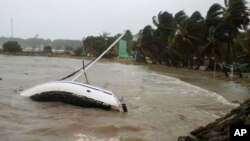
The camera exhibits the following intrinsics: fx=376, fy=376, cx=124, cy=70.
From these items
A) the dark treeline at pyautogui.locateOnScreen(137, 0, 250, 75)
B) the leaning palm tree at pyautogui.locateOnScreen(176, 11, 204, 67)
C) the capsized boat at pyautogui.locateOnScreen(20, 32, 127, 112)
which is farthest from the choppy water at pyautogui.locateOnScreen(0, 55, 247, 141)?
the leaning palm tree at pyautogui.locateOnScreen(176, 11, 204, 67)

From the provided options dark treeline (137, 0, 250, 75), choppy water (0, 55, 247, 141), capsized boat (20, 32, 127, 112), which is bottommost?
choppy water (0, 55, 247, 141)

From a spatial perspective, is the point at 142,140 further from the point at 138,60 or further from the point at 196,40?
the point at 138,60

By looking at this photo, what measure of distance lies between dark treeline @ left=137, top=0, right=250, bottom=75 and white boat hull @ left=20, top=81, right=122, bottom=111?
2161cm

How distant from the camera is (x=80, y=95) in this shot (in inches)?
520

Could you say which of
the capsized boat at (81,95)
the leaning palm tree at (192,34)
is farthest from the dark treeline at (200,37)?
the capsized boat at (81,95)

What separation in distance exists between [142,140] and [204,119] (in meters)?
4.21

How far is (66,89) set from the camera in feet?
43.9

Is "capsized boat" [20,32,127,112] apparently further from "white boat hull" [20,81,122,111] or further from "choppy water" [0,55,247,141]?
"choppy water" [0,55,247,141]

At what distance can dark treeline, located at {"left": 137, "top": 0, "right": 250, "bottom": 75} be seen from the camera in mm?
35531

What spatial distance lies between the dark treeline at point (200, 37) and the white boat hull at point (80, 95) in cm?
2161

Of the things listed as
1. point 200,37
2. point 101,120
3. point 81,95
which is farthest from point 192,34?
point 101,120

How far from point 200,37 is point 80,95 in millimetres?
34276

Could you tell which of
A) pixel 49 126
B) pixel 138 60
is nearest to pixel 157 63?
pixel 138 60

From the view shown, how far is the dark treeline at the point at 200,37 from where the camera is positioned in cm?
3553
